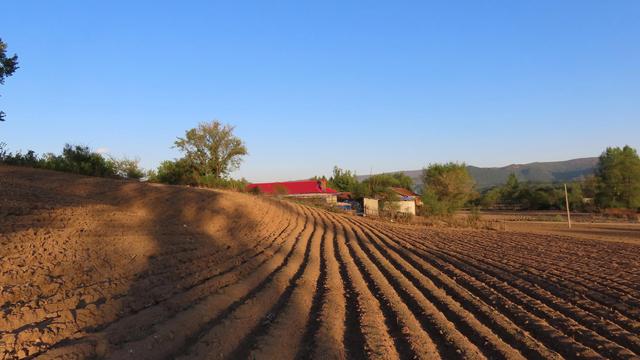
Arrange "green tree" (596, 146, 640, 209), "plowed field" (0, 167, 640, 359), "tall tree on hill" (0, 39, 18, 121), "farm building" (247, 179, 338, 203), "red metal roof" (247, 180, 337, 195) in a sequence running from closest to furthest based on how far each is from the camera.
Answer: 1. "plowed field" (0, 167, 640, 359)
2. "tall tree on hill" (0, 39, 18, 121)
3. "farm building" (247, 179, 338, 203)
4. "red metal roof" (247, 180, 337, 195)
5. "green tree" (596, 146, 640, 209)

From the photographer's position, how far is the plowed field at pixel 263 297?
4.22m

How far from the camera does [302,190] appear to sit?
155ft

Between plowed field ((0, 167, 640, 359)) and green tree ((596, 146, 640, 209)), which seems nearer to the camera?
plowed field ((0, 167, 640, 359))

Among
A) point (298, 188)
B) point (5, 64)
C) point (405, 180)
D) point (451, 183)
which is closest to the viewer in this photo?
point (5, 64)

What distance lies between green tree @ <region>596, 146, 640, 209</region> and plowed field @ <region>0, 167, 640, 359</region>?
54.3 meters

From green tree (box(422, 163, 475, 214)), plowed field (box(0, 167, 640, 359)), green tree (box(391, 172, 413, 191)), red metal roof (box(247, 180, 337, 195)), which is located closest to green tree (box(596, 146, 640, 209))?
green tree (box(422, 163, 475, 214))

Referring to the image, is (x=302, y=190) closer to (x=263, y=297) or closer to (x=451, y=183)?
(x=451, y=183)

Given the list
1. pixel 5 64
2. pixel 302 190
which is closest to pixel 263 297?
pixel 5 64

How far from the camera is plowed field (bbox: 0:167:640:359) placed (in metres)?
4.22

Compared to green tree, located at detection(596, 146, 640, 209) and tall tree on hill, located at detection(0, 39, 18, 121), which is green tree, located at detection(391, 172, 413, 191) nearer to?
green tree, located at detection(596, 146, 640, 209)

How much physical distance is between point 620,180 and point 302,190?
1605 inches

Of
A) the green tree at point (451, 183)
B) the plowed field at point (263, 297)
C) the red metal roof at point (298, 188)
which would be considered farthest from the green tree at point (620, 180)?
the plowed field at point (263, 297)

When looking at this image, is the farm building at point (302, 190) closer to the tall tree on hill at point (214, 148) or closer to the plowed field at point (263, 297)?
the tall tree on hill at point (214, 148)

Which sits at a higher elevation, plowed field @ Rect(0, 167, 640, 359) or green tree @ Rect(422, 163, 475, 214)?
green tree @ Rect(422, 163, 475, 214)
